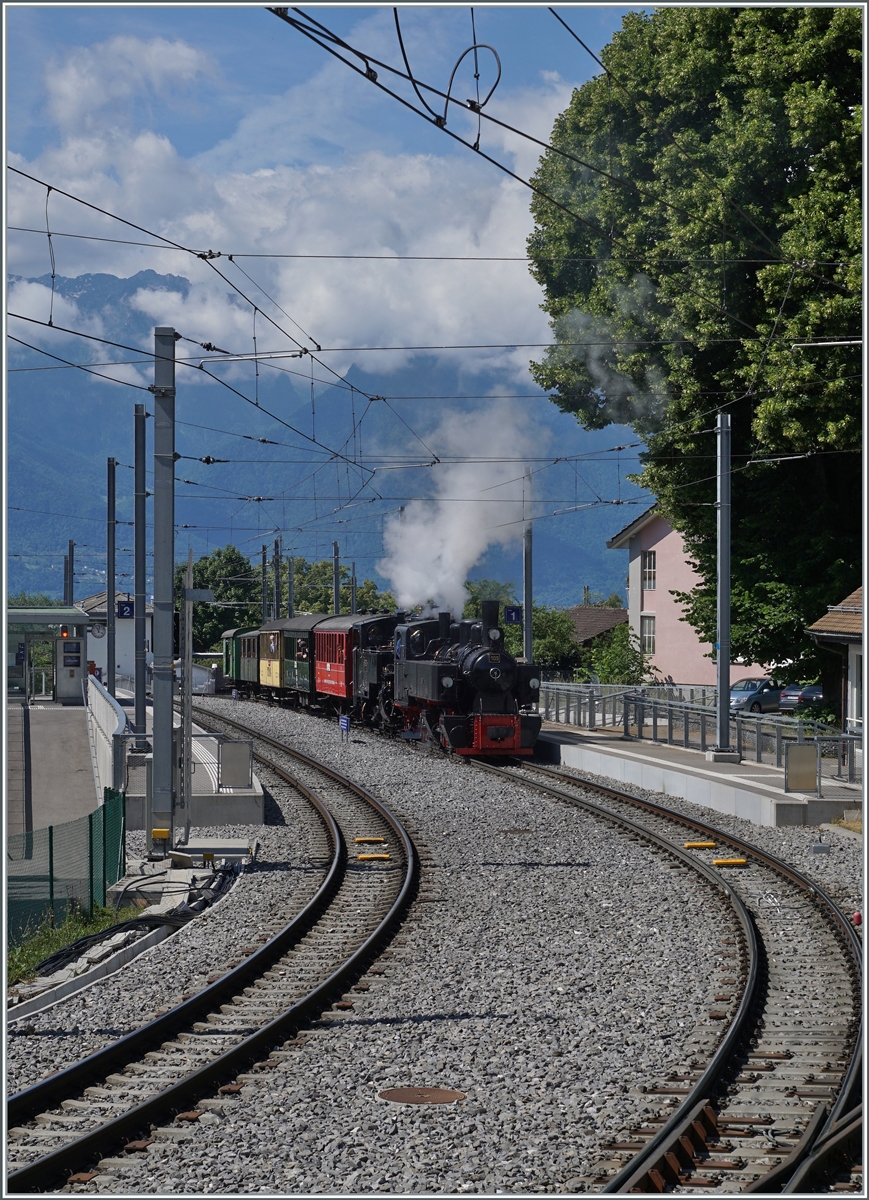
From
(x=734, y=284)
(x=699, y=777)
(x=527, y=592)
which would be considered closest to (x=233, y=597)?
(x=527, y=592)

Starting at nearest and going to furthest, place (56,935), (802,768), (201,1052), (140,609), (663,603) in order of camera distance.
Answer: (201,1052)
(56,935)
(802,768)
(140,609)
(663,603)

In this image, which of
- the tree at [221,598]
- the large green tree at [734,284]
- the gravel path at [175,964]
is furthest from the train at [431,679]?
the tree at [221,598]

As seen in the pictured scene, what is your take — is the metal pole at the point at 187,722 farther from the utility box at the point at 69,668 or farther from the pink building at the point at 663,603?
the pink building at the point at 663,603

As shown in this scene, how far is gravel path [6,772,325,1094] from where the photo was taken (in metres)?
8.59

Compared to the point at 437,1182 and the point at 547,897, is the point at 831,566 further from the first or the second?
the point at 437,1182

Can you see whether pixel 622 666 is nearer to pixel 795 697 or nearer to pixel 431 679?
pixel 795 697

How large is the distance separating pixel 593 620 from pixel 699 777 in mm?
49409

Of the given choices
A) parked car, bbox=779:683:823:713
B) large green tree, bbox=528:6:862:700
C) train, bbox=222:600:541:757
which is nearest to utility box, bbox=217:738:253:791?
train, bbox=222:600:541:757

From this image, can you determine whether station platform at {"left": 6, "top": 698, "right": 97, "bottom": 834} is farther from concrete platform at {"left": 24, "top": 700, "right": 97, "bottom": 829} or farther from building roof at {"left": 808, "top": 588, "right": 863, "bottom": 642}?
building roof at {"left": 808, "top": 588, "right": 863, "bottom": 642}

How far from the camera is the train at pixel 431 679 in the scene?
2669cm

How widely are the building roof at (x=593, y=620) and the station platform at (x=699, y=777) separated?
37.3 m

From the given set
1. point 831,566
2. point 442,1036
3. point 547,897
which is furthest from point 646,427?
point 442,1036

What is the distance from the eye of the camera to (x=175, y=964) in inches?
429

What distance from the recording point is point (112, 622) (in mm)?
31000
